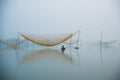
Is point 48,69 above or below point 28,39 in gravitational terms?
below

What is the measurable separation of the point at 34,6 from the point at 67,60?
2.49 feet

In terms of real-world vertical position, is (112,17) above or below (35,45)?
above

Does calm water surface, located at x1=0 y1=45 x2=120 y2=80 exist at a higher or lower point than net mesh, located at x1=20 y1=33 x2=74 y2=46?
lower

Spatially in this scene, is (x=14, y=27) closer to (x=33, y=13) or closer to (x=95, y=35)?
(x=33, y=13)

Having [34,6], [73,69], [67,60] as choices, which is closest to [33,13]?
[34,6]

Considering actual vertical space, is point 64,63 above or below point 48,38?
below

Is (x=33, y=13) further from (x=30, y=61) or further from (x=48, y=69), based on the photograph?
(x=48, y=69)

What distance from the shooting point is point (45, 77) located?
186 cm

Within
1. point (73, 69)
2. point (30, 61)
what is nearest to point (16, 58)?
point (30, 61)

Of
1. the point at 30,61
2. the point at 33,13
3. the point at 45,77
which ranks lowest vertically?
the point at 45,77

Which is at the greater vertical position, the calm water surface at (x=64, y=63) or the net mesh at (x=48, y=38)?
the net mesh at (x=48, y=38)

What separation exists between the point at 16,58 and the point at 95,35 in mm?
988

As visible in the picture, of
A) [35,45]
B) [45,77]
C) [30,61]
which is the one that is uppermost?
[35,45]

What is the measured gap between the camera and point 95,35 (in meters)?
1.83
